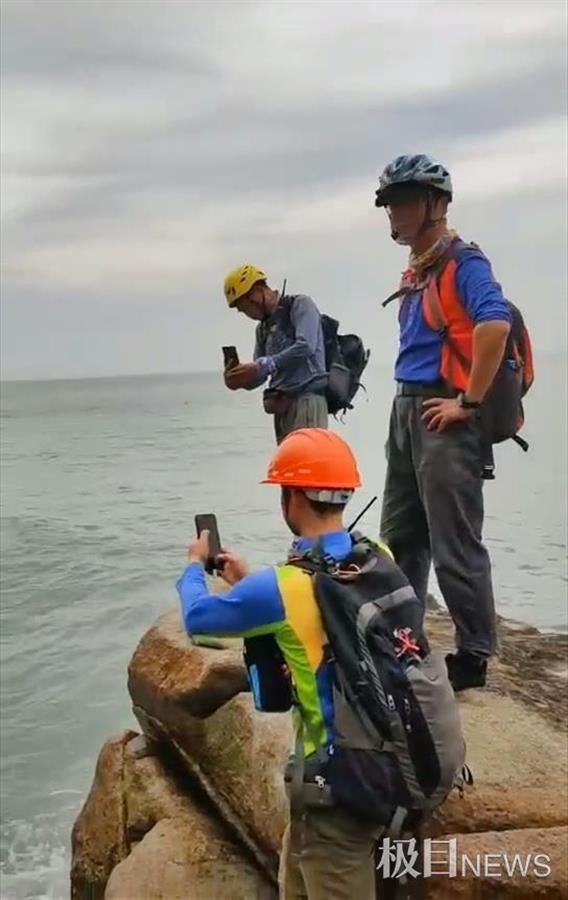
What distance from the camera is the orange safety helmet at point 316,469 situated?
3.78 metres

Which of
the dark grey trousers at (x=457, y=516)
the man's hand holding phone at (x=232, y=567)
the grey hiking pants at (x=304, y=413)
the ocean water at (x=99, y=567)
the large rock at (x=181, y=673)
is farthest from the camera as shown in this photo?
the ocean water at (x=99, y=567)

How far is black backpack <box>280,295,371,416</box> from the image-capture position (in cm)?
731

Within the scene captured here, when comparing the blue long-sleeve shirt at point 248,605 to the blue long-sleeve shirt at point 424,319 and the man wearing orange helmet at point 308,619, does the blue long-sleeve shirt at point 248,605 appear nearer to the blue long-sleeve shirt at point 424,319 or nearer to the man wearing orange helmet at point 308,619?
the man wearing orange helmet at point 308,619

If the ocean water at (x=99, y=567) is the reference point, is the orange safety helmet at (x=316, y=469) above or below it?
above

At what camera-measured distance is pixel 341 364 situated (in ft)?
24.4

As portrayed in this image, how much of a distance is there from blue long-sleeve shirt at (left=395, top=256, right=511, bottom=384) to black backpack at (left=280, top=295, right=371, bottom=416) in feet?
4.76

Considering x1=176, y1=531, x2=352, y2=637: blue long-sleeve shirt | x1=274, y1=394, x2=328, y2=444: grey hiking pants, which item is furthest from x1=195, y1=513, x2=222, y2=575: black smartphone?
x1=274, y1=394, x2=328, y2=444: grey hiking pants

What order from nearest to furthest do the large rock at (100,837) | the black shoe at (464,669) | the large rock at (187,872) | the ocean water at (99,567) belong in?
the large rock at (187,872) → the black shoe at (464,669) → the large rock at (100,837) → the ocean water at (99,567)

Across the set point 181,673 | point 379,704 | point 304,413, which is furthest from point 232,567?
point 304,413

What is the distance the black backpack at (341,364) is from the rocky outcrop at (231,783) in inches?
71.4

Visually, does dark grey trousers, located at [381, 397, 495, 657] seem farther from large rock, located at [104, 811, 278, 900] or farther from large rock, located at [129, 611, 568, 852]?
large rock, located at [104, 811, 278, 900]

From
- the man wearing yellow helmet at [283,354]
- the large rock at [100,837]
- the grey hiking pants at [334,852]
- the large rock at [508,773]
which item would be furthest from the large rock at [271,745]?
the man wearing yellow helmet at [283,354]

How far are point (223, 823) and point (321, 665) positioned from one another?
3090 mm

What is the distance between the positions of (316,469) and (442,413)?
1776 mm
